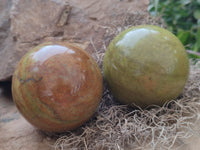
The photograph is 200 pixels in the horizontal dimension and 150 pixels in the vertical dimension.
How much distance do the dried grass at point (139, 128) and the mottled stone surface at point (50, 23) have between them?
2.40 feet

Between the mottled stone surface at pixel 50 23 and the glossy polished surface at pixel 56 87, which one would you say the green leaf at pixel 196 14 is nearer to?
the mottled stone surface at pixel 50 23

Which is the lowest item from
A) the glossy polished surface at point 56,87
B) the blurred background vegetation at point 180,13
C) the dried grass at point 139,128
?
the dried grass at point 139,128

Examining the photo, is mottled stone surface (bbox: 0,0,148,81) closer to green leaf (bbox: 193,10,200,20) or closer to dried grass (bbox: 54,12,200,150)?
dried grass (bbox: 54,12,200,150)

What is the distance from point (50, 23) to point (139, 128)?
1.20 meters

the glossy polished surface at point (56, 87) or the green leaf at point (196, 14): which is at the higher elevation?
the green leaf at point (196, 14)

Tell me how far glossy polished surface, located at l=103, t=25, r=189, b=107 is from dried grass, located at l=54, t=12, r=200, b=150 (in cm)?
8

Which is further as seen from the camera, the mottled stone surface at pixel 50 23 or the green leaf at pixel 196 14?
the green leaf at pixel 196 14

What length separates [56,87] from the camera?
3.72 ft

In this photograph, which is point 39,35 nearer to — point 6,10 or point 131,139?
point 6,10

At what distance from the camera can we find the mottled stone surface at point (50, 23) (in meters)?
1.94

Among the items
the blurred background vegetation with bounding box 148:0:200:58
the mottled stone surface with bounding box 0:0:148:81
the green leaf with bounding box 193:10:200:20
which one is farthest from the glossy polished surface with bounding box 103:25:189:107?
the green leaf with bounding box 193:10:200:20

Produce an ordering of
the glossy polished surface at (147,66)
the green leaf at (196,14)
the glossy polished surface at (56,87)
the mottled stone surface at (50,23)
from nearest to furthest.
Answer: the glossy polished surface at (56,87)
the glossy polished surface at (147,66)
the mottled stone surface at (50,23)
the green leaf at (196,14)

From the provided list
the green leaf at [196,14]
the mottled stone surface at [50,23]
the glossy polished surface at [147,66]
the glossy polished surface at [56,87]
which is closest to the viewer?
the glossy polished surface at [56,87]

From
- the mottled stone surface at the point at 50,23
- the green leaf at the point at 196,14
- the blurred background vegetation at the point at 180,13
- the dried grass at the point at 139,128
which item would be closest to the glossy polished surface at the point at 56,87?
the dried grass at the point at 139,128
